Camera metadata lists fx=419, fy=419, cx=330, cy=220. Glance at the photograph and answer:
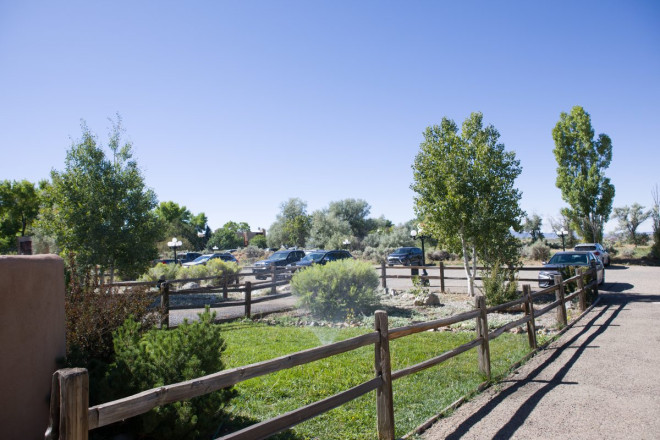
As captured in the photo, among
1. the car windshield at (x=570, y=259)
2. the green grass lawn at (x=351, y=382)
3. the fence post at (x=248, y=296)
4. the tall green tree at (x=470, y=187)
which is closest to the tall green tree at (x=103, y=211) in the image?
the fence post at (x=248, y=296)

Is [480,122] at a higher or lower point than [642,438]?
higher

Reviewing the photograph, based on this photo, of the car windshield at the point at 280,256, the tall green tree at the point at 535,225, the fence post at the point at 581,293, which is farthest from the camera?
the tall green tree at the point at 535,225

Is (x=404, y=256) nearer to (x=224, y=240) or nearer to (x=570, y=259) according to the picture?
(x=570, y=259)

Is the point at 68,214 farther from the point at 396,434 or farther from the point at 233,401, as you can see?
the point at 396,434

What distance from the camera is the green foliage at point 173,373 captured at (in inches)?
139

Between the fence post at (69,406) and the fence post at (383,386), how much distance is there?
8.43 ft

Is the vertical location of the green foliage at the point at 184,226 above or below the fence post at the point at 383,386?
above

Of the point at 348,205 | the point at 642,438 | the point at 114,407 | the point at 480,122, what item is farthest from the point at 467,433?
the point at 348,205

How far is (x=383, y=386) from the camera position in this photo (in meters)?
4.01

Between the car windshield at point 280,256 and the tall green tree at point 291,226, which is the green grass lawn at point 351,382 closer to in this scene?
the car windshield at point 280,256

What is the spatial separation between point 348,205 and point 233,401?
57403mm

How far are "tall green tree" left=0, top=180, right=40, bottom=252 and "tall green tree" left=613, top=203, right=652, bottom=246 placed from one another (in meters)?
58.3

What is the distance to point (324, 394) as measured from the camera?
208 inches

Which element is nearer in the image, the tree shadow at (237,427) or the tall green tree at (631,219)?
the tree shadow at (237,427)
